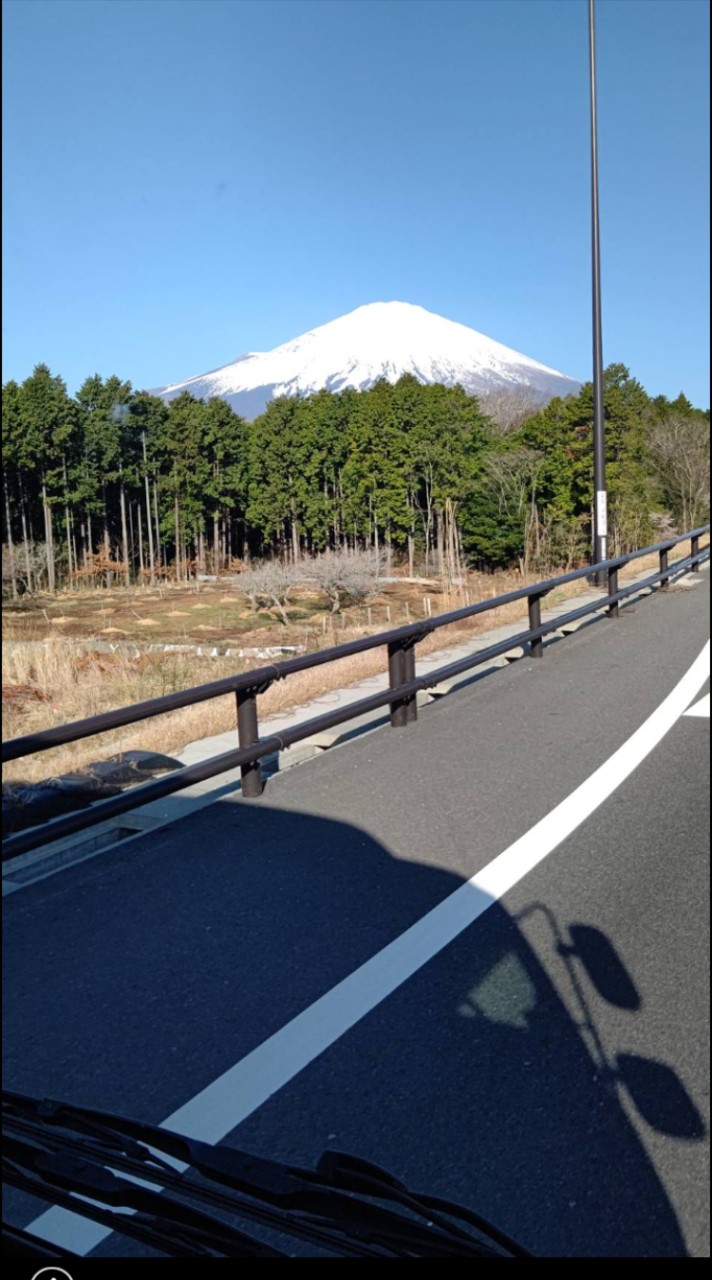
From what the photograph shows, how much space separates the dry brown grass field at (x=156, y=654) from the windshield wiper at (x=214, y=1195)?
6.15 meters

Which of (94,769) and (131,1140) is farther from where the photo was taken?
(94,769)

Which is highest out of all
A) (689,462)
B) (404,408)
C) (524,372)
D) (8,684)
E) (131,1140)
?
(524,372)

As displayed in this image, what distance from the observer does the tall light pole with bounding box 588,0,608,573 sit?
56.2 ft

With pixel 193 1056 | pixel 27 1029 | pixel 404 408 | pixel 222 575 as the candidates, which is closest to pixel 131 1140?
pixel 193 1056

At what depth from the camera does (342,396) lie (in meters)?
70.8

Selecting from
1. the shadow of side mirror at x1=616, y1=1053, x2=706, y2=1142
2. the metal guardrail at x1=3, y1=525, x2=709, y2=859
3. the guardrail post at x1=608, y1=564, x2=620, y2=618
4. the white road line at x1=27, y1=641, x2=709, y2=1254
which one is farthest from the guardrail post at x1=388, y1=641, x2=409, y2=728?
the guardrail post at x1=608, y1=564, x2=620, y2=618

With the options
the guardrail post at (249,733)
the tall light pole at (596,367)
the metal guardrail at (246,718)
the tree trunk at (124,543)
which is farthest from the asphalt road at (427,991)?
the tree trunk at (124,543)

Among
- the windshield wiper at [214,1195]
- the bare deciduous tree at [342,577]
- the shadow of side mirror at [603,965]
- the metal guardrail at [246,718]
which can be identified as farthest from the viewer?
the bare deciduous tree at [342,577]

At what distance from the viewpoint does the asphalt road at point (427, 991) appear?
2449 millimetres

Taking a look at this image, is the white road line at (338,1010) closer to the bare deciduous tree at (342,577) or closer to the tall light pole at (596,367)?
the tall light pole at (596,367)

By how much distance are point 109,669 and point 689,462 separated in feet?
104

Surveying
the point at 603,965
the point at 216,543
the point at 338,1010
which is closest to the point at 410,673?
the point at 603,965

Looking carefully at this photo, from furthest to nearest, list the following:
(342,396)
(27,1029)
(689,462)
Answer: (342,396) → (689,462) → (27,1029)

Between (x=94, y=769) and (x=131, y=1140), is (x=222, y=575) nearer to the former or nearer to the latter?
(x=94, y=769)
